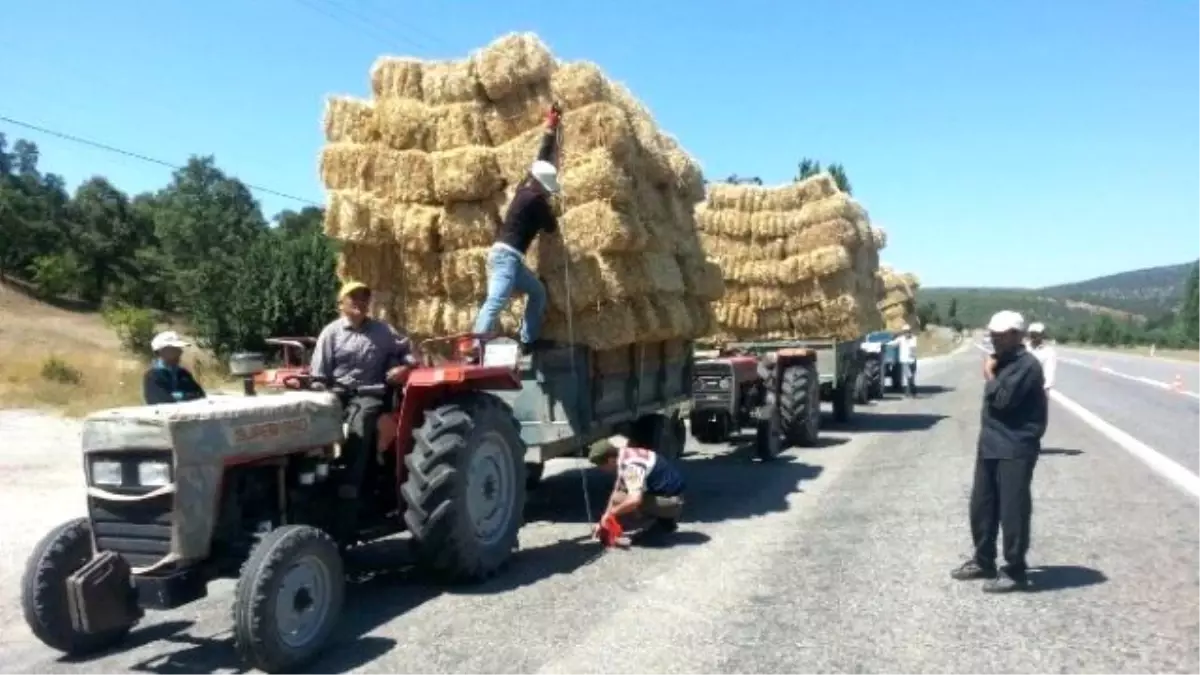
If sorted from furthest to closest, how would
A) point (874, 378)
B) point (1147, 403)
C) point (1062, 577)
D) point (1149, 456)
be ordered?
point (874, 378), point (1147, 403), point (1149, 456), point (1062, 577)

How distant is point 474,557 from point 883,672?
8.96 feet

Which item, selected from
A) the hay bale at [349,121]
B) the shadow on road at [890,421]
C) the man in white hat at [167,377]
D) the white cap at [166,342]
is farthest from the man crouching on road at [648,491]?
the shadow on road at [890,421]

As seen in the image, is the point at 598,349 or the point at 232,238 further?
the point at 232,238

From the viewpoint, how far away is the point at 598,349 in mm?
9117

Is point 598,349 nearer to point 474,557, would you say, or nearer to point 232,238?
point 474,557

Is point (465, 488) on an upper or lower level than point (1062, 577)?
upper

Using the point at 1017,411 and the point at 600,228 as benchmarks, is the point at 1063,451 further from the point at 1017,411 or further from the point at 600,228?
the point at 600,228

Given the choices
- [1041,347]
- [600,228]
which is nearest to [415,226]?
[600,228]

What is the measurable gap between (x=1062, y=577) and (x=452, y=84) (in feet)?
20.3

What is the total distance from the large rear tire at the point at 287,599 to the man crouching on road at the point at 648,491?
3.10 m

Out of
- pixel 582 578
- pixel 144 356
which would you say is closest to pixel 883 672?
pixel 582 578

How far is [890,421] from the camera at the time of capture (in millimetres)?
18812

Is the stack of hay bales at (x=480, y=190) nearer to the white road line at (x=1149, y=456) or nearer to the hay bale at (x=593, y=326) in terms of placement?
the hay bale at (x=593, y=326)

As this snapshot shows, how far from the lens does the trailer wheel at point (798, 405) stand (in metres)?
14.6
